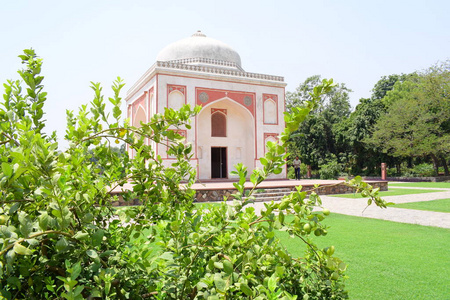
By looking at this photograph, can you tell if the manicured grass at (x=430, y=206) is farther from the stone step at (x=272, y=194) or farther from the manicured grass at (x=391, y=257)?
the stone step at (x=272, y=194)

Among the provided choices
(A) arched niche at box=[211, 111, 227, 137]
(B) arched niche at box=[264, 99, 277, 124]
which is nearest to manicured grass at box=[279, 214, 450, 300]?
(B) arched niche at box=[264, 99, 277, 124]

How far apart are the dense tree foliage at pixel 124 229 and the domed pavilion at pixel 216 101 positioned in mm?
Result: 11840

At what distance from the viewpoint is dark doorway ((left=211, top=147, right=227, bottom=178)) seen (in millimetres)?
14977

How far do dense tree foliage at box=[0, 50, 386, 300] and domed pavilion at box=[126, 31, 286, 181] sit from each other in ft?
38.8

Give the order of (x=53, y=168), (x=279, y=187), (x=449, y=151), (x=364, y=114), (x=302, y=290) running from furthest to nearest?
(x=364, y=114) < (x=449, y=151) < (x=279, y=187) < (x=302, y=290) < (x=53, y=168)

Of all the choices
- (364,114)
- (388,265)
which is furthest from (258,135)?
(388,265)

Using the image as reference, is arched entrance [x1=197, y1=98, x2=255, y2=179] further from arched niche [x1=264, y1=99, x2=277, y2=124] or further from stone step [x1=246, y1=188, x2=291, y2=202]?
stone step [x1=246, y1=188, x2=291, y2=202]

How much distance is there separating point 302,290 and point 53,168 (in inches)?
36.9

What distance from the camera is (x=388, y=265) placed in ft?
9.32

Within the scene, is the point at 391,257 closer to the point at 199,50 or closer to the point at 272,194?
the point at 272,194

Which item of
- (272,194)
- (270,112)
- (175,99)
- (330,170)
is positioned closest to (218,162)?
(270,112)

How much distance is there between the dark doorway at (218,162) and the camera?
1498 centimetres

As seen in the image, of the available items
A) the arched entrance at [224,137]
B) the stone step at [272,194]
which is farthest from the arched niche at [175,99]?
the stone step at [272,194]

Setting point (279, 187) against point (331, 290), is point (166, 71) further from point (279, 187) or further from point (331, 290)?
Result: point (331, 290)
